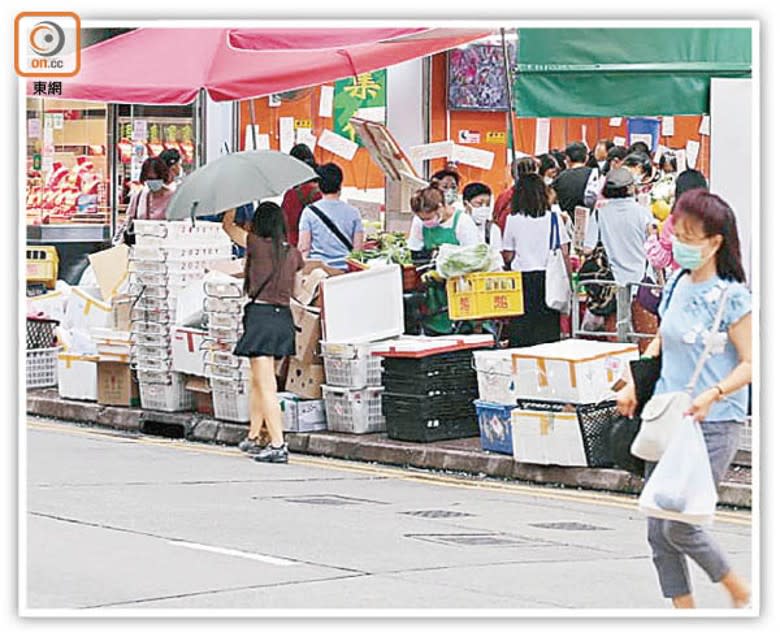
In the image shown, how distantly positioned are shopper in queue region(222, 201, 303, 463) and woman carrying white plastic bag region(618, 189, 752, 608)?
5.80 meters

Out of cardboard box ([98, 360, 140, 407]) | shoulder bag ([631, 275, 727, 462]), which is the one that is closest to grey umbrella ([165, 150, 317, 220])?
cardboard box ([98, 360, 140, 407])

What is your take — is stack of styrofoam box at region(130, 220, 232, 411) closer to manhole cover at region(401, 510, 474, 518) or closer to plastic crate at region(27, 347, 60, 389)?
plastic crate at region(27, 347, 60, 389)

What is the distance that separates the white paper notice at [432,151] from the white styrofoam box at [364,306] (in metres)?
4.69

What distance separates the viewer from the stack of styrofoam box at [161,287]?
14469mm

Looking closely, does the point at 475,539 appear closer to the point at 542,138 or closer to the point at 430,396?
the point at 430,396

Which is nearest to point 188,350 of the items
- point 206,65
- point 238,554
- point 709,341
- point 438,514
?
point 206,65

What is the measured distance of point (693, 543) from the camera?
704 centimetres

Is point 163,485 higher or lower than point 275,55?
lower

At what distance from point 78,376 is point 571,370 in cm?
527

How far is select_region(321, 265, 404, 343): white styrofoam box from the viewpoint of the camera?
13.4 metres

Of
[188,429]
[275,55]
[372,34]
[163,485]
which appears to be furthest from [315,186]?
[372,34]

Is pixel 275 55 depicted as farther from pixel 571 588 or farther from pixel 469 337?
pixel 571 588

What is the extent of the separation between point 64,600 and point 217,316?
5.94 meters

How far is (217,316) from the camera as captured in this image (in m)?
14.0
